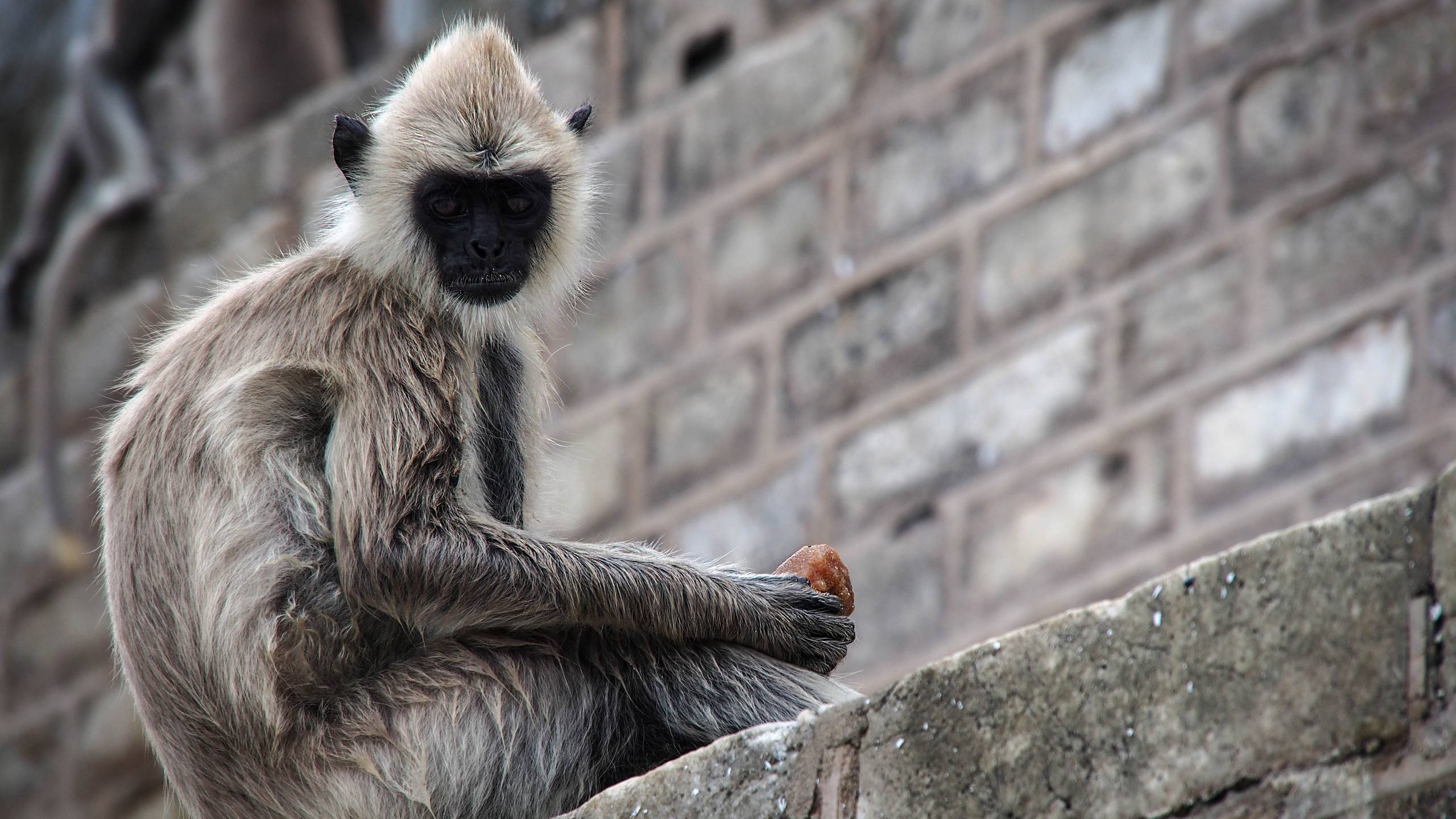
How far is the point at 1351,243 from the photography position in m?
6.18

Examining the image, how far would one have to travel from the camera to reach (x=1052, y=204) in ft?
22.9

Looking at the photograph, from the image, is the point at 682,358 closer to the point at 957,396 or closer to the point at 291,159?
the point at 957,396

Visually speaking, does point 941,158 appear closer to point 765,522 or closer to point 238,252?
point 765,522

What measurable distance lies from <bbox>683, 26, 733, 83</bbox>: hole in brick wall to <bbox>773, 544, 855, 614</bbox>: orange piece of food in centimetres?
424

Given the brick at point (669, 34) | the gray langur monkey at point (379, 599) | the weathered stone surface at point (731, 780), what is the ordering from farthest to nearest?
the brick at point (669, 34) < the gray langur monkey at point (379, 599) < the weathered stone surface at point (731, 780)

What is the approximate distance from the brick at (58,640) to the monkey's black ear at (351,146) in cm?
558

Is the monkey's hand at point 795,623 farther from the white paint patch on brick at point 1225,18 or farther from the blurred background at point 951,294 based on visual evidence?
the white paint patch on brick at point 1225,18

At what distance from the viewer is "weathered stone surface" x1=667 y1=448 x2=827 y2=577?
732cm

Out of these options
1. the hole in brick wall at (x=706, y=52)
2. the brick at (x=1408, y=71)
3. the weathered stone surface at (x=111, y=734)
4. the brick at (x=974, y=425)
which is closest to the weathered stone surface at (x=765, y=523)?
the brick at (x=974, y=425)

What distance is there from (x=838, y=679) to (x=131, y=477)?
1187mm

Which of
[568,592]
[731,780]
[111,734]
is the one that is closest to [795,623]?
[568,592]

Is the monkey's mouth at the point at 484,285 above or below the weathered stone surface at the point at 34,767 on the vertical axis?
below

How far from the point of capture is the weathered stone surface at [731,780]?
300 centimetres

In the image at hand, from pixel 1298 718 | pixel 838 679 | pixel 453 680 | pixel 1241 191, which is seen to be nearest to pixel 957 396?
pixel 1241 191
